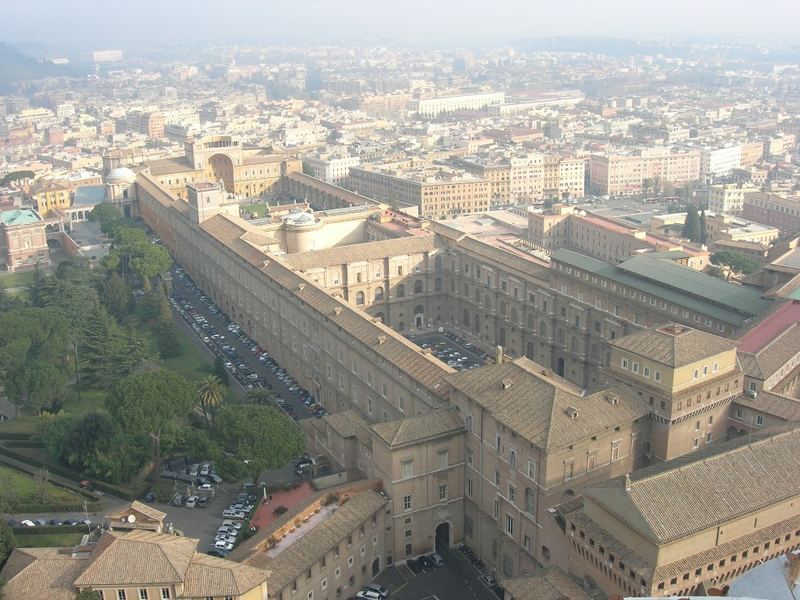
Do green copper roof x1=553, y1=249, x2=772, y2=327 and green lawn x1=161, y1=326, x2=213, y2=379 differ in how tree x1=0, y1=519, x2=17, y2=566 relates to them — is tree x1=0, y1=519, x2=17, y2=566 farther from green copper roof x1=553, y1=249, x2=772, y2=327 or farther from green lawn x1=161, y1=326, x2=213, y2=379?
green copper roof x1=553, y1=249, x2=772, y2=327

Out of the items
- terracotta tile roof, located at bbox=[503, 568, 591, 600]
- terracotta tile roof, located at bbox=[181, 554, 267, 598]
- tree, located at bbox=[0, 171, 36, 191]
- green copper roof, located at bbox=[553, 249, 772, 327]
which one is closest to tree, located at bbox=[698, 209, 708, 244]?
green copper roof, located at bbox=[553, 249, 772, 327]

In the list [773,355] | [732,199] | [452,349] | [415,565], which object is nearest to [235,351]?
[452,349]

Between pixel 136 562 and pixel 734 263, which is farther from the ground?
pixel 136 562

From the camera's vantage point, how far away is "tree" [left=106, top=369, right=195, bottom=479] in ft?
228

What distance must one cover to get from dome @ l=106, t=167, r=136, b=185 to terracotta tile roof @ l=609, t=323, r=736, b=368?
136 meters

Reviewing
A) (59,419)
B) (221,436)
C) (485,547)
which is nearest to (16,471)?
(59,419)

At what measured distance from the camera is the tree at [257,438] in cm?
6581

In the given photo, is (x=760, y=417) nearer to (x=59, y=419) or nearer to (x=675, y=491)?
(x=675, y=491)

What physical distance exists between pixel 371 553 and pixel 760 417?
2912 cm

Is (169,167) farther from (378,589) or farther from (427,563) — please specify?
(378,589)

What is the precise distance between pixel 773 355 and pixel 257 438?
39.7m

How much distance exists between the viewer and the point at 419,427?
205 feet

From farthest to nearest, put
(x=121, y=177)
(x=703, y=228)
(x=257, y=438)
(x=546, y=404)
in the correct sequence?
(x=121, y=177), (x=703, y=228), (x=257, y=438), (x=546, y=404)

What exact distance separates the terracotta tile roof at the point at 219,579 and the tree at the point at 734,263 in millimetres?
85119
